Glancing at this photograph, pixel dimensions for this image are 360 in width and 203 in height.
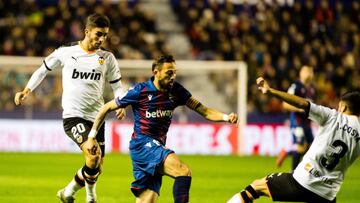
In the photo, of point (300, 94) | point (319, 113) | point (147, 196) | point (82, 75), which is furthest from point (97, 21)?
point (300, 94)

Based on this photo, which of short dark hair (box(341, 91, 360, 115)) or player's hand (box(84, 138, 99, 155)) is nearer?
short dark hair (box(341, 91, 360, 115))

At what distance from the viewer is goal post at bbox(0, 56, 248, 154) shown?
2261cm

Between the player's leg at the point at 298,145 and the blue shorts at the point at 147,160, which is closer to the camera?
the blue shorts at the point at 147,160

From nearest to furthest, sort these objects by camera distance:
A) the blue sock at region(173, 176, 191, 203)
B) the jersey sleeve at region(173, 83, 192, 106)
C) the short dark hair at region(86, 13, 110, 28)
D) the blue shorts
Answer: the blue sock at region(173, 176, 191, 203) → the blue shorts → the jersey sleeve at region(173, 83, 192, 106) → the short dark hair at region(86, 13, 110, 28)

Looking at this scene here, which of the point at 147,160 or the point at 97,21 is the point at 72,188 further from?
the point at 97,21

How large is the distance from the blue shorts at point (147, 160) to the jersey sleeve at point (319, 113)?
5.21 feet

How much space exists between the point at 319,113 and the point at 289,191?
843 millimetres

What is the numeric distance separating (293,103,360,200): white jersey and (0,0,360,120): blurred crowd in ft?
51.2

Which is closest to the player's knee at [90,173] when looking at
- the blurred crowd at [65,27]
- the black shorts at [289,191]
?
the black shorts at [289,191]

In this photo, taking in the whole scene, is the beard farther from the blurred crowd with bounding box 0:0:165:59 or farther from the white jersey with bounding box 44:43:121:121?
the blurred crowd with bounding box 0:0:165:59

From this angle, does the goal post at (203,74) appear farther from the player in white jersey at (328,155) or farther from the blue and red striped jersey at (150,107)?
the player in white jersey at (328,155)

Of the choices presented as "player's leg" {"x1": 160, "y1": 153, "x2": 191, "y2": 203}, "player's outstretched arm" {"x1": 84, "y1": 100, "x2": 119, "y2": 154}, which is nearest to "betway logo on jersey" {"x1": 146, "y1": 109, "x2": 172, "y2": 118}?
"player's outstretched arm" {"x1": 84, "y1": 100, "x2": 119, "y2": 154}

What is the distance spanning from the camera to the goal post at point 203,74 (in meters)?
22.6

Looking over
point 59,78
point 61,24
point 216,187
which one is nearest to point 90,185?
point 216,187
